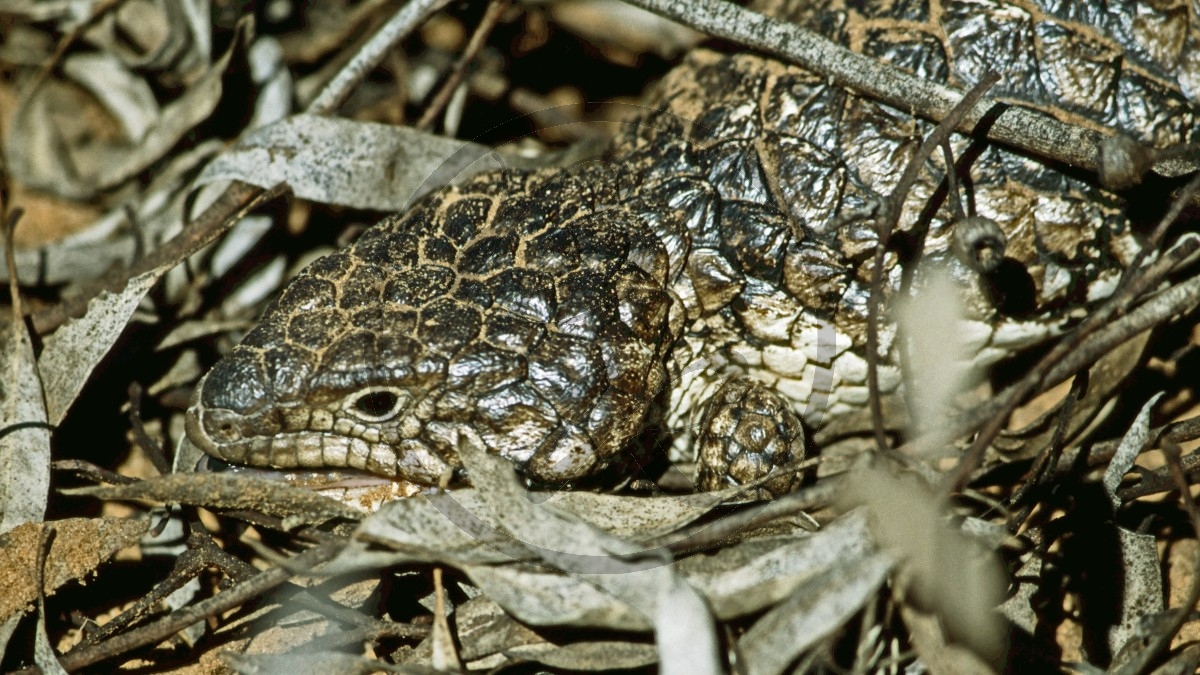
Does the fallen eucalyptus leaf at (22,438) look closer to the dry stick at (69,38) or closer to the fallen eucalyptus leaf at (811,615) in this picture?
the dry stick at (69,38)

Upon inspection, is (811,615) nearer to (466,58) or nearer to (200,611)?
(200,611)

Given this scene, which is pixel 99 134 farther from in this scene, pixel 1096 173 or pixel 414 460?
pixel 1096 173

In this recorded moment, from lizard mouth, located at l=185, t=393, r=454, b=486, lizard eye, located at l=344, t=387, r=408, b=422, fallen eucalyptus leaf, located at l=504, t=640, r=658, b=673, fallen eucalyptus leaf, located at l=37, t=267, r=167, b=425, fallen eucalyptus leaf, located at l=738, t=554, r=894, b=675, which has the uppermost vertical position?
fallen eucalyptus leaf, located at l=37, t=267, r=167, b=425

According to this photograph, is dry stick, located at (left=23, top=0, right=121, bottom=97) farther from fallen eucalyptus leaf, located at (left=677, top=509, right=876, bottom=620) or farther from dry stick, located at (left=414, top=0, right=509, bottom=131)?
fallen eucalyptus leaf, located at (left=677, top=509, right=876, bottom=620)

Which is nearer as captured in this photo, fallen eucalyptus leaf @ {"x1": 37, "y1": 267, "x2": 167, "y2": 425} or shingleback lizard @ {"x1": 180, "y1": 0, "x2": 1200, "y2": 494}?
shingleback lizard @ {"x1": 180, "y1": 0, "x2": 1200, "y2": 494}

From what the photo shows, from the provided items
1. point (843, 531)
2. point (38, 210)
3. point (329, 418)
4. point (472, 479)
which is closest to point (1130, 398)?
point (843, 531)

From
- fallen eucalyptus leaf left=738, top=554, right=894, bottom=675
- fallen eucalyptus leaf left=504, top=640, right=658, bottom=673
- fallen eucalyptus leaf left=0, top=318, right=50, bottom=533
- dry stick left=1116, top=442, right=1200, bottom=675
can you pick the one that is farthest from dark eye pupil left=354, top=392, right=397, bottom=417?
dry stick left=1116, top=442, right=1200, bottom=675

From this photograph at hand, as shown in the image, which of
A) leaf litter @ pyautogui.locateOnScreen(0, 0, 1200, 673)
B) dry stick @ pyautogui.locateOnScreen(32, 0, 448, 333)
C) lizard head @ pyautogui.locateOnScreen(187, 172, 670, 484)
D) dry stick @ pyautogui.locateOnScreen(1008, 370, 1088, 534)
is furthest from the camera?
dry stick @ pyautogui.locateOnScreen(32, 0, 448, 333)
